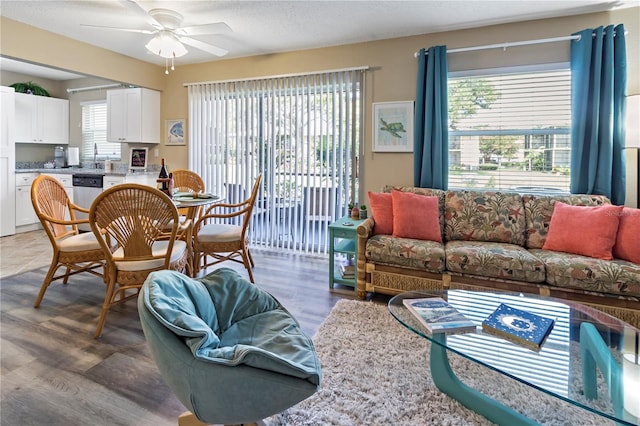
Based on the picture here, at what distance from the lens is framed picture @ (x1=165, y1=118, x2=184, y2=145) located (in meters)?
5.36

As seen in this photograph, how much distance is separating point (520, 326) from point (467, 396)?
1.36 ft

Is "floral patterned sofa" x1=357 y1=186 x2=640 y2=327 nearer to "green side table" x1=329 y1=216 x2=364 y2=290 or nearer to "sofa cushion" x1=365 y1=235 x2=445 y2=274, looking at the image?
"sofa cushion" x1=365 y1=235 x2=445 y2=274

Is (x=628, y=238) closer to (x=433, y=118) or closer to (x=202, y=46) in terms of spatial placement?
(x=433, y=118)

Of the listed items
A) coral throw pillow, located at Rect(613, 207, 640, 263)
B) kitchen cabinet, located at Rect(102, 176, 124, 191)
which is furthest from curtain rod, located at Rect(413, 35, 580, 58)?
kitchen cabinet, located at Rect(102, 176, 124, 191)

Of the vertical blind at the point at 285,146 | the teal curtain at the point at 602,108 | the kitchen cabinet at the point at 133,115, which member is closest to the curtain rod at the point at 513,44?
the teal curtain at the point at 602,108

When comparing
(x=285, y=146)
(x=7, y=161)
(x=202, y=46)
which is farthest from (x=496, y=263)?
(x=7, y=161)

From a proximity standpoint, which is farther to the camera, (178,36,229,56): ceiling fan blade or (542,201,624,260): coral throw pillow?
(178,36,229,56): ceiling fan blade

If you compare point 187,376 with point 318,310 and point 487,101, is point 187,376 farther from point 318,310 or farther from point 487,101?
point 487,101

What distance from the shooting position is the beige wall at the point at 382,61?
333 cm

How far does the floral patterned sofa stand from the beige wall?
718 millimetres

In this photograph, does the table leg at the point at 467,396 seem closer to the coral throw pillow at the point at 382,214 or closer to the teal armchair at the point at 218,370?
the teal armchair at the point at 218,370

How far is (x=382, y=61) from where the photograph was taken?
13.4ft

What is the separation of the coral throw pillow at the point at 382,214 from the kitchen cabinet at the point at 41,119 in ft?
20.3

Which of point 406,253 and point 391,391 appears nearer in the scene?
point 391,391
